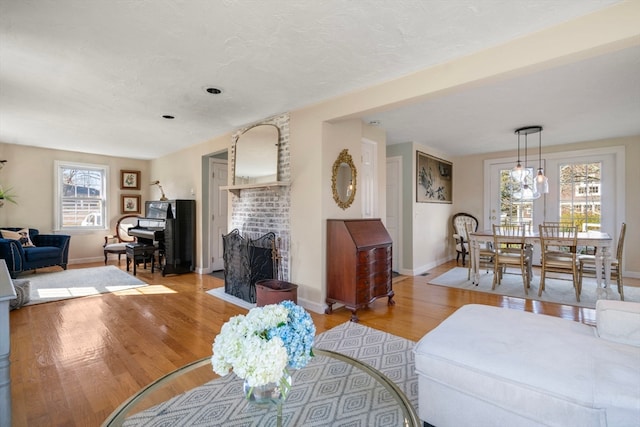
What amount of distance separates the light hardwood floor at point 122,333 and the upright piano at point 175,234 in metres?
Answer: 0.72

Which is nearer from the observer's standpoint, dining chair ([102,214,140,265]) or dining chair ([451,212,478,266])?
dining chair ([451,212,478,266])

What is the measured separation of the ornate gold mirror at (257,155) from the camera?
12.8 ft

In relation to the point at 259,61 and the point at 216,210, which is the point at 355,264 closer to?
the point at 259,61

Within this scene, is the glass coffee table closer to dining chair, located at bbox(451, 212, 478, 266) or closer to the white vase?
the white vase

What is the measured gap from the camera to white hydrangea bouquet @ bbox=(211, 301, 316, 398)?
921 millimetres

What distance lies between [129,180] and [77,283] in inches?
126

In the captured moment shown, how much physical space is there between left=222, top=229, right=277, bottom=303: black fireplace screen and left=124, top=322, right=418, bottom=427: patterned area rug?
177cm

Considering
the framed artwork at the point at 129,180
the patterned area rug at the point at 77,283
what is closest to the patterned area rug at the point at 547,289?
the patterned area rug at the point at 77,283

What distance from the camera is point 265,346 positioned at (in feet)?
3.08

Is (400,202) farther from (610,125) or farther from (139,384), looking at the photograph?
(139,384)

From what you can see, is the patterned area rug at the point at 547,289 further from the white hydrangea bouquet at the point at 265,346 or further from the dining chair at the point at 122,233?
the dining chair at the point at 122,233

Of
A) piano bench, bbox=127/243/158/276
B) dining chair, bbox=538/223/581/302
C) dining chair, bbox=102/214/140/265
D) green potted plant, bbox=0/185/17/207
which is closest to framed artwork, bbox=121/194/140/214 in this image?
dining chair, bbox=102/214/140/265

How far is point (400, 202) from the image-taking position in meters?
5.36

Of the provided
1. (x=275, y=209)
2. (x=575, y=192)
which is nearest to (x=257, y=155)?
(x=275, y=209)
